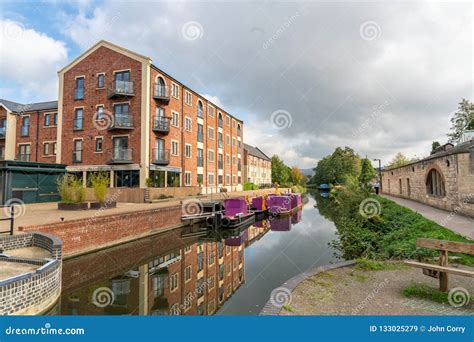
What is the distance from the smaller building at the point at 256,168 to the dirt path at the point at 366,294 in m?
45.7

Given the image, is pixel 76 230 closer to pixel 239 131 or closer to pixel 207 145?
pixel 207 145

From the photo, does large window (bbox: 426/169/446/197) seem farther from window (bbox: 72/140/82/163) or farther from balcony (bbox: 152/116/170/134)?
window (bbox: 72/140/82/163)

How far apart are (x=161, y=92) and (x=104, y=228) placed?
15786mm

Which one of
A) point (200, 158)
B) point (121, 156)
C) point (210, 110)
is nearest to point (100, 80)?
point (121, 156)

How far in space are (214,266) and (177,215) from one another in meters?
7.50

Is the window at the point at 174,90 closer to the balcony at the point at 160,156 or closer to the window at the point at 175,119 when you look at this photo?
the window at the point at 175,119

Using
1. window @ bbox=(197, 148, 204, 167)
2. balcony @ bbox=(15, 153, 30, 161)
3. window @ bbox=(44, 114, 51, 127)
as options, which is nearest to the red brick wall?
window @ bbox=(44, 114, 51, 127)

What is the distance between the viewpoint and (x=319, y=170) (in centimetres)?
9906

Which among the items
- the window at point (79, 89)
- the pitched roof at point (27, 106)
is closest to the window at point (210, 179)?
the window at point (79, 89)

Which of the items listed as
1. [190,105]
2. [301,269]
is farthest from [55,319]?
[190,105]

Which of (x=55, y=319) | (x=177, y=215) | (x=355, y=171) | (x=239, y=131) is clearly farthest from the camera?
(x=355, y=171)

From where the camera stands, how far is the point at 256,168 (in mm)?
59281

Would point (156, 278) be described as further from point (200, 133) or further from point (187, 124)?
point (200, 133)

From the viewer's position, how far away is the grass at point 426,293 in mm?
5274
